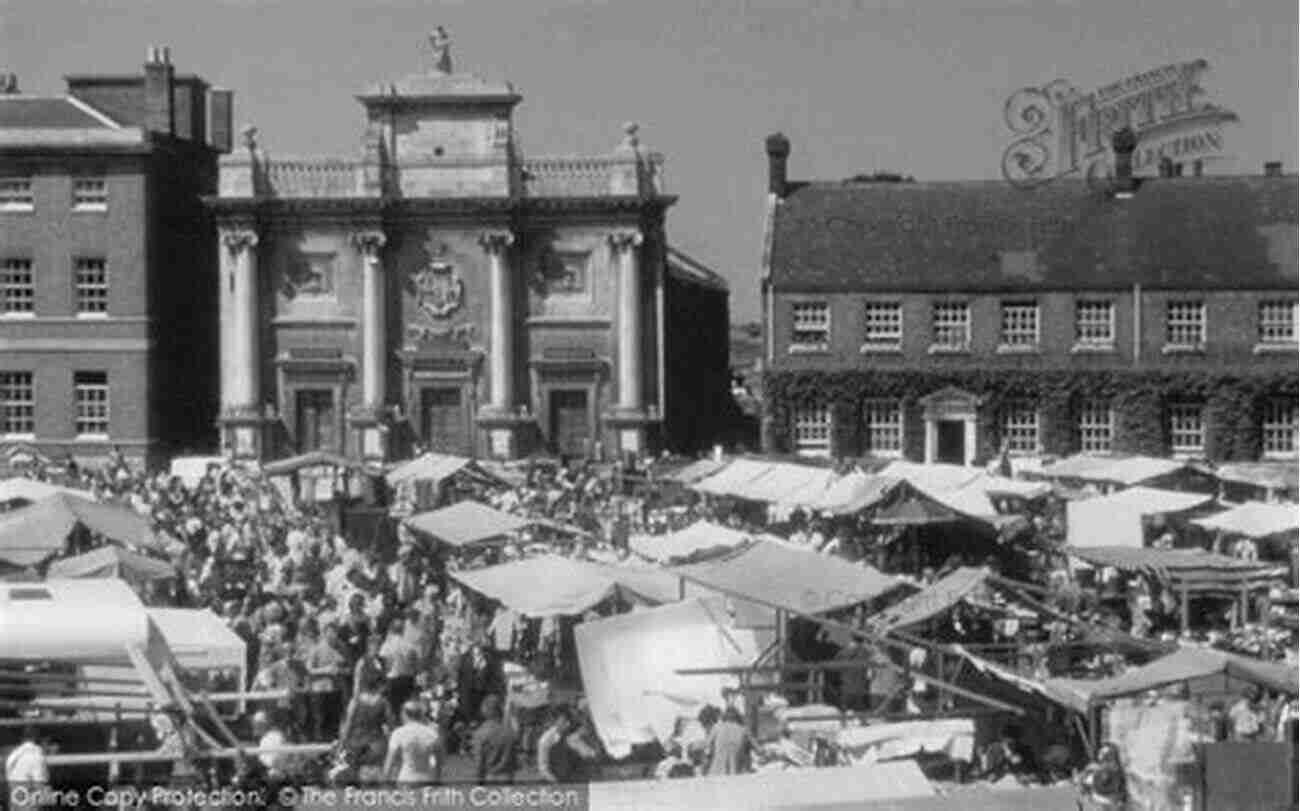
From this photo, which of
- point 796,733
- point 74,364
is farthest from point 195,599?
point 74,364

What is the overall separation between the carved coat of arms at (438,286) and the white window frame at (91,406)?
7148 millimetres

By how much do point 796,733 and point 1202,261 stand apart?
1579 inches

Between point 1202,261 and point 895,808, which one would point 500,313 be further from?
point 895,808

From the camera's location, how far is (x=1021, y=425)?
5800cm

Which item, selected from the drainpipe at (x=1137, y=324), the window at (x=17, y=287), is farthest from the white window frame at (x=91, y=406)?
the drainpipe at (x=1137, y=324)

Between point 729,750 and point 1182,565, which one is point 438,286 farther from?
point 729,750

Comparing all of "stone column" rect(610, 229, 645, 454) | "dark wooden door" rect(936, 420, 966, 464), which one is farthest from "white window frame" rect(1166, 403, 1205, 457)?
"stone column" rect(610, 229, 645, 454)

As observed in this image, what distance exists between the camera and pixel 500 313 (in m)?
58.7

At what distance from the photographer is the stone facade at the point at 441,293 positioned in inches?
2299

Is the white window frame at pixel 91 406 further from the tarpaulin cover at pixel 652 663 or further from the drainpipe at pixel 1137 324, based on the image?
the tarpaulin cover at pixel 652 663

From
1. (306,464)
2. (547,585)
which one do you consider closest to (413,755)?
(547,585)

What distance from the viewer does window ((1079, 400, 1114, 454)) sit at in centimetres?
5766

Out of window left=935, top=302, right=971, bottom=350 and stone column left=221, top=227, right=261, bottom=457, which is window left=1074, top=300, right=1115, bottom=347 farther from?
stone column left=221, top=227, right=261, bottom=457

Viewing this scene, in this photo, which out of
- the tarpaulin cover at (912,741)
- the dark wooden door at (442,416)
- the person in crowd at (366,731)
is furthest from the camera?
the dark wooden door at (442,416)
